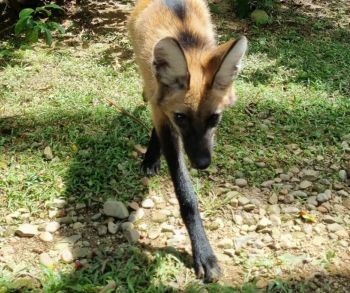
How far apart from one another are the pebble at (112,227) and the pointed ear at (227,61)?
136 cm

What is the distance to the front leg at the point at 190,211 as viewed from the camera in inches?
132

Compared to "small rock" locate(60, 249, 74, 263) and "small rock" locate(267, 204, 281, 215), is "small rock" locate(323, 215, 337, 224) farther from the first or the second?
"small rock" locate(60, 249, 74, 263)

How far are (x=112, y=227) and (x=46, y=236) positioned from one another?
0.51 meters

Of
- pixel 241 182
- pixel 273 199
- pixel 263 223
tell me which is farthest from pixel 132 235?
pixel 273 199

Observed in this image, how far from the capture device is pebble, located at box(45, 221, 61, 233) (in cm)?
372

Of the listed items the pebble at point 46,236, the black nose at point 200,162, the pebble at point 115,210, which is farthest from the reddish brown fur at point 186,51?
the pebble at point 46,236

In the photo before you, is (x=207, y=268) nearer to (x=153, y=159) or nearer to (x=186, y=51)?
(x=153, y=159)

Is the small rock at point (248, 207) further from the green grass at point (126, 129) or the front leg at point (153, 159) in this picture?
the front leg at point (153, 159)

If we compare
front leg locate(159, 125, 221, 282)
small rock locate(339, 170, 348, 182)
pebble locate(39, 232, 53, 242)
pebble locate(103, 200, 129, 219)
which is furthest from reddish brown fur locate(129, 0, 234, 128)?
small rock locate(339, 170, 348, 182)

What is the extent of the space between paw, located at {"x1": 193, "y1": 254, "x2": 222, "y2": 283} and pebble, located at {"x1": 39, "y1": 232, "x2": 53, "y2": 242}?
1.13 meters

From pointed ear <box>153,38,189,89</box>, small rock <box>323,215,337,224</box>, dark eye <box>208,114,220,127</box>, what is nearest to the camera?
pointed ear <box>153,38,189,89</box>

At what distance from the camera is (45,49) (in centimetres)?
639

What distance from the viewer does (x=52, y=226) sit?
3.75 m

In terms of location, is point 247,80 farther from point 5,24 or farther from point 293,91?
point 5,24
